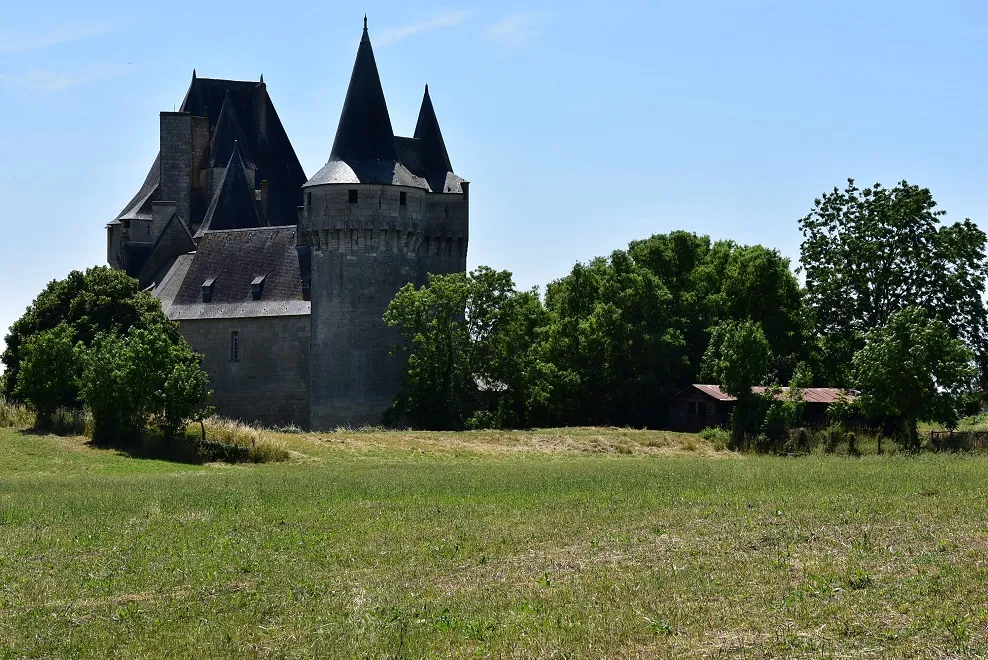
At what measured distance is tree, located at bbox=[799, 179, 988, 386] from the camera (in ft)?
184

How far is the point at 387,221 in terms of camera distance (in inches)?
2655

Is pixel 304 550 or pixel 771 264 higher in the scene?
pixel 771 264

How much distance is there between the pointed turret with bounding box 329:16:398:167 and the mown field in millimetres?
38518

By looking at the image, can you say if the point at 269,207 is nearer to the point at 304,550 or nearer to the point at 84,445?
the point at 84,445

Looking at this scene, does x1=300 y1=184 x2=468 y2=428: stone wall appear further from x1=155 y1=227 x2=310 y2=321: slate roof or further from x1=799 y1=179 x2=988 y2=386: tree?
x1=799 y1=179 x2=988 y2=386: tree

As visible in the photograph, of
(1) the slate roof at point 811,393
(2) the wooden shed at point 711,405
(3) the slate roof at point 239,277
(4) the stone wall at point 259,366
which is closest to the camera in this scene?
(1) the slate roof at point 811,393

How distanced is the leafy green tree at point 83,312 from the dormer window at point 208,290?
10235 mm

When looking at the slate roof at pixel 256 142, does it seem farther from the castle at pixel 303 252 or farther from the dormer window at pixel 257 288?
the dormer window at pixel 257 288

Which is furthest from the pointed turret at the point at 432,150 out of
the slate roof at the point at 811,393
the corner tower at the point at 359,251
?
the slate roof at the point at 811,393

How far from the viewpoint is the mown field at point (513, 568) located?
47.3ft

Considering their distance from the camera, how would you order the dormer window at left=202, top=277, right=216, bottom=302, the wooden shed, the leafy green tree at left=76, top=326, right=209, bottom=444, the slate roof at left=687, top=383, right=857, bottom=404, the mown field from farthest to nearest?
the dormer window at left=202, top=277, right=216, bottom=302
the wooden shed
the slate roof at left=687, top=383, right=857, bottom=404
the leafy green tree at left=76, top=326, right=209, bottom=444
the mown field

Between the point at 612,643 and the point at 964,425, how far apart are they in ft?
200

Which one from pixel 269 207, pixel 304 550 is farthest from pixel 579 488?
pixel 269 207

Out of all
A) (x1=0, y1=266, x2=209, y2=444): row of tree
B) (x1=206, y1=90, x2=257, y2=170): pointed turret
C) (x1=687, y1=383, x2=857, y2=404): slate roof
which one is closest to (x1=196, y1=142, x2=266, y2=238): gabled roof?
(x1=206, y1=90, x2=257, y2=170): pointed turret
